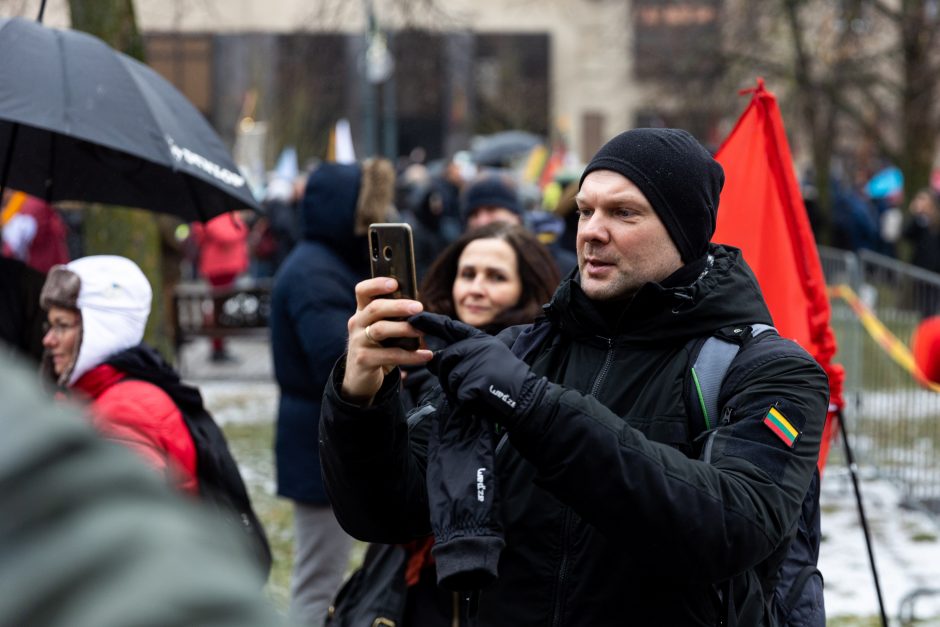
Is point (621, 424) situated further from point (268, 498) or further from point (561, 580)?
point (268, 498)

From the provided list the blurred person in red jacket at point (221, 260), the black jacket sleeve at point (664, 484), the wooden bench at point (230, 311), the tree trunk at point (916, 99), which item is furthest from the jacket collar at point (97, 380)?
the tree trunk at point (916, 99)

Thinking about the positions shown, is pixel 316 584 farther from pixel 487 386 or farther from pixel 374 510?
pixel 487 386

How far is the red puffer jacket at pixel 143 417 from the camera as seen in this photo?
139 inches

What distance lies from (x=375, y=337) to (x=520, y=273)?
2.36 metres

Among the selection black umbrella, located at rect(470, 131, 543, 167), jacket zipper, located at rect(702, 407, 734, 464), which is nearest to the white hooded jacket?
jacket zipper, located at rect(702, 407, 734, 464)

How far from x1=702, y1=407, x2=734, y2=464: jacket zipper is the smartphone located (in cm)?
57

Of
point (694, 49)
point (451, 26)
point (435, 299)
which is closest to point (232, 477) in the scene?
point (435, 299)

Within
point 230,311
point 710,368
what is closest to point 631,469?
point 710,368

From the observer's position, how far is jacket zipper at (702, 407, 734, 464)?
7.54 feet

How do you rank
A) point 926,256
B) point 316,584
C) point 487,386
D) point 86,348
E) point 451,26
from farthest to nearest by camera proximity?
point 926,256 < point 451,26 < point 316,584 < point 86,348 < point 487,386

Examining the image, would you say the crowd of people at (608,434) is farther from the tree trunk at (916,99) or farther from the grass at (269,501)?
the tree trunk at (916,99)

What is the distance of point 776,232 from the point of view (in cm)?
414

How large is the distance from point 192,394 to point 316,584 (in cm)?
163

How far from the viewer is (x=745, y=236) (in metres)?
4.12
